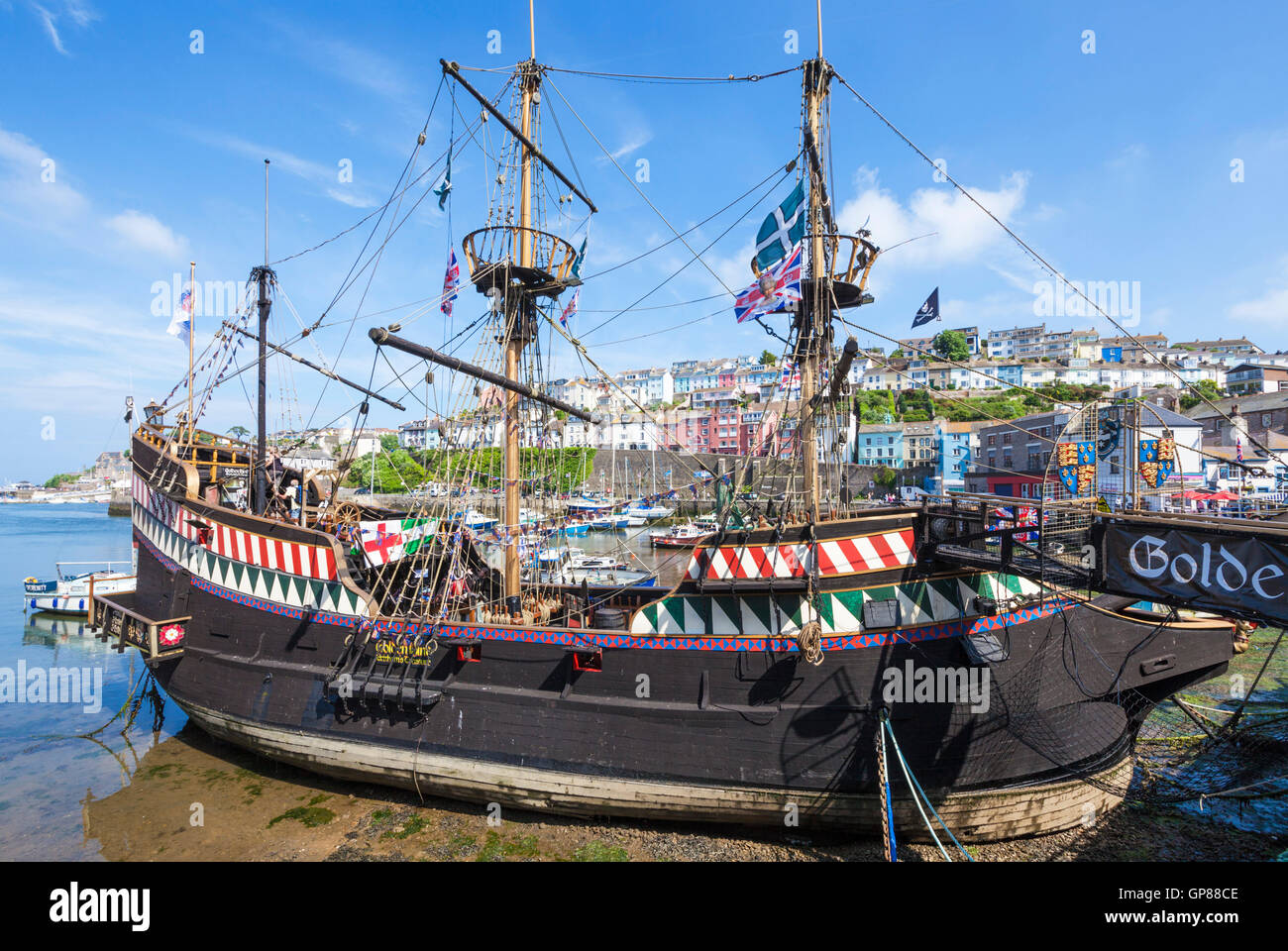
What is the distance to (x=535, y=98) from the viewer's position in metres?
13.6

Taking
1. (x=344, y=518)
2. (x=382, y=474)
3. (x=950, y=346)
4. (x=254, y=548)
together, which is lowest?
(x=254, y=548)

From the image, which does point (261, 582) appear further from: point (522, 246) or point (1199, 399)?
point (1199, 399)

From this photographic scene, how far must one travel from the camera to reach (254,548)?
13.0 meters

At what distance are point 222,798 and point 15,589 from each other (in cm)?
3981

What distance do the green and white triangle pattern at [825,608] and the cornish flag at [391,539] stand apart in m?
5.82

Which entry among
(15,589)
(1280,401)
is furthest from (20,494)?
(1280,401)

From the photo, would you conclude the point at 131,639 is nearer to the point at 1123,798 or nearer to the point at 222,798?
the point at 222,798

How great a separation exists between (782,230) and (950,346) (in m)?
112

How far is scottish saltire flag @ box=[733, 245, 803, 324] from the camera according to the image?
36.2ft

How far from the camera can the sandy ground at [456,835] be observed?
945cm

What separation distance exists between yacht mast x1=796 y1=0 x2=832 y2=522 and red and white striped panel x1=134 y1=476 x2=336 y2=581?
966 cm
